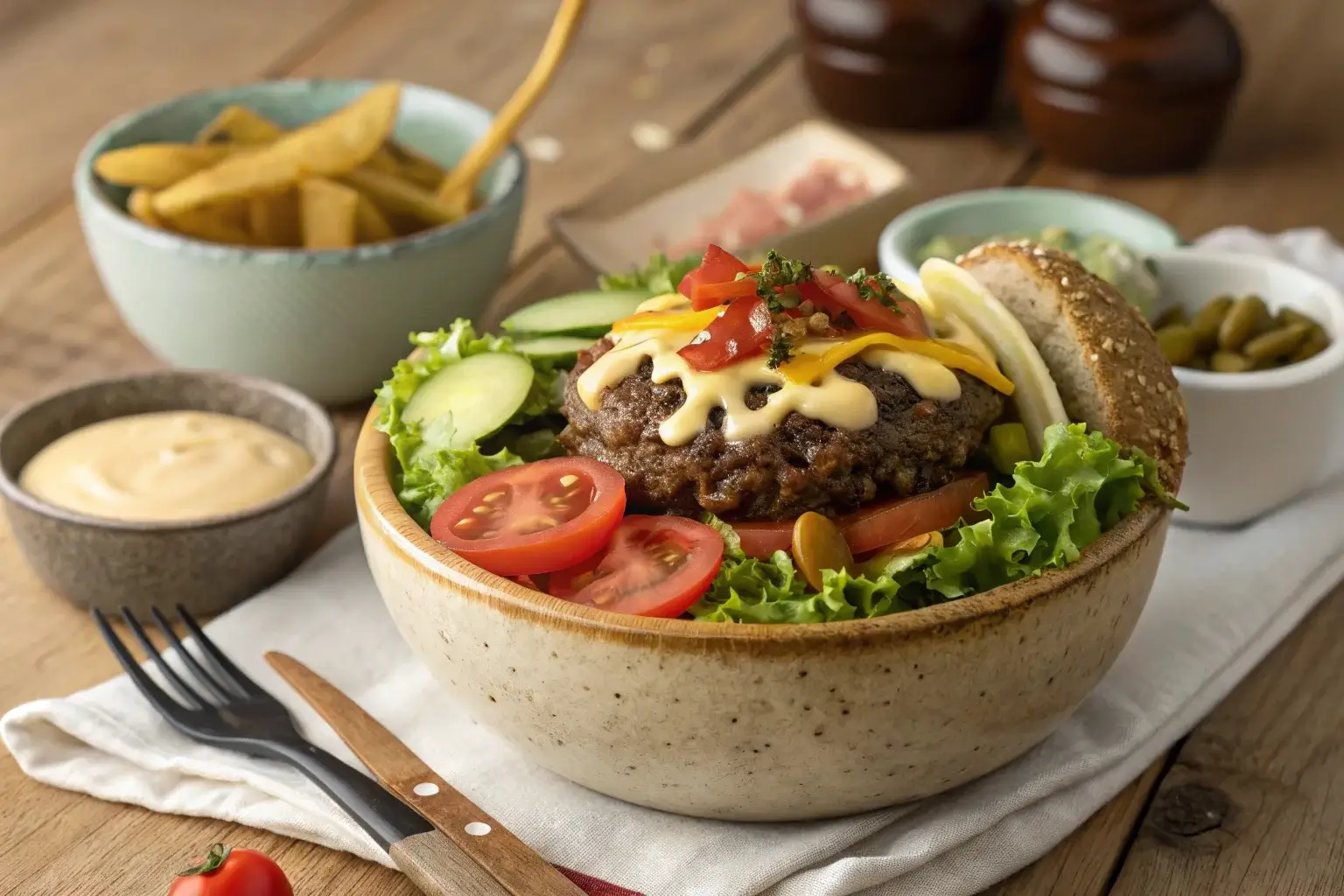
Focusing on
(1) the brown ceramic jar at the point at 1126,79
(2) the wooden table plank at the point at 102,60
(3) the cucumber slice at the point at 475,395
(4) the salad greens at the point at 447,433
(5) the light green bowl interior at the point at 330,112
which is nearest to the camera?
(4) the salad greens at the point at 447,433

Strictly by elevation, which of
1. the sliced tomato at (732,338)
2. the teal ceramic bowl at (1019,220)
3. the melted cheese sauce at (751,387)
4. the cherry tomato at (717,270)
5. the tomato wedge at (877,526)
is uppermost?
the cherry tomato at (717,270)

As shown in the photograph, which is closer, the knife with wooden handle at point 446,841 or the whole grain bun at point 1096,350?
the knife with wooden handle at point 446,841

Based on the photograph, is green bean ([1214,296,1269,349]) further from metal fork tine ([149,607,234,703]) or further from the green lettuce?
metal fork tine ([149,607,234,703])

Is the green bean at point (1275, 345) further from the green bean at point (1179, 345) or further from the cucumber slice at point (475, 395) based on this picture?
the cucumber slice at point (475, 395)

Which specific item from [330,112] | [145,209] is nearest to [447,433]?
[145,209]

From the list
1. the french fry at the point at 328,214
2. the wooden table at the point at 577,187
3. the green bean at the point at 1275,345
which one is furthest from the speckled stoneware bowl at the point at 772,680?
the french fry at the point at 328,214

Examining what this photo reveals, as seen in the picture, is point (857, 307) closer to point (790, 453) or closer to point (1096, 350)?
point (790, 453)
